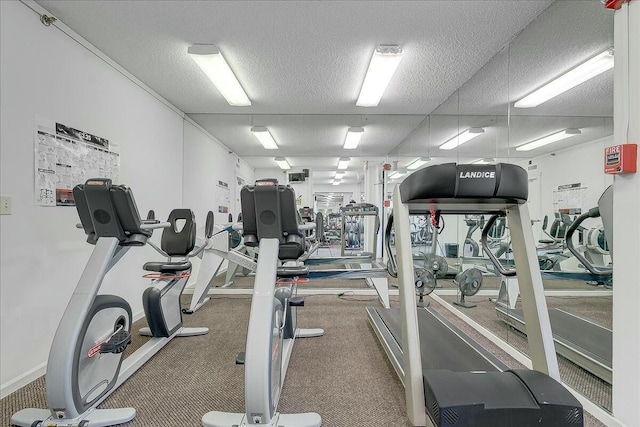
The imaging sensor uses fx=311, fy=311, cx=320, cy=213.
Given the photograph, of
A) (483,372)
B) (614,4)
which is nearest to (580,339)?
(483,372)

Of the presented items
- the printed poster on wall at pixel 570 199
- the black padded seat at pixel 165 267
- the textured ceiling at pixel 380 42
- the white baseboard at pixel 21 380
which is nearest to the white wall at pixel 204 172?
the textured ceiling at pixel 380 42

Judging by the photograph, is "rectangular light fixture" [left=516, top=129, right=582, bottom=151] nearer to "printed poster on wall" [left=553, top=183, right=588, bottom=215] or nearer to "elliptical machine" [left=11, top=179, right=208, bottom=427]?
"printed poster on wall" [left=553, top=183, right=588, bottom=215]

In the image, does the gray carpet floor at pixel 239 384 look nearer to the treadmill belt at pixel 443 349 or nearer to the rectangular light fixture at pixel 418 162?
the treadmill belt at pixel 443 349

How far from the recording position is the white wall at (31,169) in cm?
210

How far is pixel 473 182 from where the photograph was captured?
152 centimetres

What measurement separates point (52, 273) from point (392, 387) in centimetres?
271

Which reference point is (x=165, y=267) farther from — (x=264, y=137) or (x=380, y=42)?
(x=264, y=137)

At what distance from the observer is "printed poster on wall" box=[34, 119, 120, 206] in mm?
2350

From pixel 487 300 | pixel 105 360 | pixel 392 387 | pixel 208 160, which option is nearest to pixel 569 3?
pixel 392 387

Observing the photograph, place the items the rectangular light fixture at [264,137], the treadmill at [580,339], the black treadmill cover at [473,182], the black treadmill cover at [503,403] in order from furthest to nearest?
1. the rectangular light fixture at [264,137]
2. the treadmill at [580,339]
3. the black treadmill cover at [473,182]
4. the black treadmill cover at [503,403]

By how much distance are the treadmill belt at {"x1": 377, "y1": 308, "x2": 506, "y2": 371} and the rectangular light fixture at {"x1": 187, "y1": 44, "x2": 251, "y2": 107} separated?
3015mm

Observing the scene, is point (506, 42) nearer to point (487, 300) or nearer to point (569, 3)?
point (569, 3)

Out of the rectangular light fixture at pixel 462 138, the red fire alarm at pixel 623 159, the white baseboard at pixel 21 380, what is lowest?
the white baseboard at pixel 21 380

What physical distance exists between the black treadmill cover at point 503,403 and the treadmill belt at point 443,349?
2.35 feet
